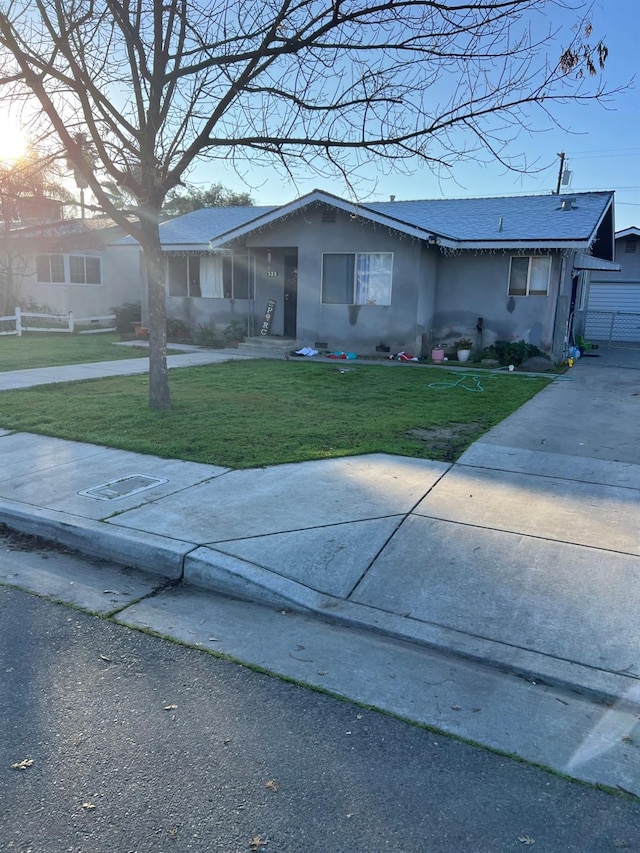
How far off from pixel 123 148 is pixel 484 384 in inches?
315

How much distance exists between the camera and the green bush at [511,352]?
1569 cm

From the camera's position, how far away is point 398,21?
6312 millimetres

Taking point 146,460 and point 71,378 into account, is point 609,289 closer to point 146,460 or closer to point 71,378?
point 71,378

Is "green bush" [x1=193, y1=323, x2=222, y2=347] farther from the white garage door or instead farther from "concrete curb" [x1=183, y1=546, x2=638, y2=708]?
the white garage door

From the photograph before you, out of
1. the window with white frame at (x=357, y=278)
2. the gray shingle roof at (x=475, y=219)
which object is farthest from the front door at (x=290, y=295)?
the window with white frame at (x=357, y=278)

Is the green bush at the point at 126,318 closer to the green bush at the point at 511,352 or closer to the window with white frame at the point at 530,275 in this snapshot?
the green bush at the point at 511,352

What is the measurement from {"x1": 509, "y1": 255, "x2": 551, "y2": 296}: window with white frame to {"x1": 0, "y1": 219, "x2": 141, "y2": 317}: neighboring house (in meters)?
16.5

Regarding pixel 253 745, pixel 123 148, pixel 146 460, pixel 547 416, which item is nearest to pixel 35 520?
pixel 146 460

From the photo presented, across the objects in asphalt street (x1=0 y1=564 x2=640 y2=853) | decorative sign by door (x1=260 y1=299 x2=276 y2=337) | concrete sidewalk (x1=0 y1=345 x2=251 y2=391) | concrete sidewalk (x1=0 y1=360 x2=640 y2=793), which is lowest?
asphalt street (x1=0 y1=564 x2=640 y2=853)

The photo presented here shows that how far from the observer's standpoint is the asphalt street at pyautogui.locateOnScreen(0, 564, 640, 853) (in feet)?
7.30

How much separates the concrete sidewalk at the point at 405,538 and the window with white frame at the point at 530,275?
9.88m

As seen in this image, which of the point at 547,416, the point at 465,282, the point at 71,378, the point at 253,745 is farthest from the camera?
the point at 465,282

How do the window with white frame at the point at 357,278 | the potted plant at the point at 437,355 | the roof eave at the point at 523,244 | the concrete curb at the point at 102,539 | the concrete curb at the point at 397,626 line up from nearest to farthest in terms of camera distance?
the concrete curb at the point at 397,626 → the concrete curb at the point at 102,539 → the roof eave at the point at 523,244 → the potted plant at the point at 437,355 → the window with white frame at the point at 357,278

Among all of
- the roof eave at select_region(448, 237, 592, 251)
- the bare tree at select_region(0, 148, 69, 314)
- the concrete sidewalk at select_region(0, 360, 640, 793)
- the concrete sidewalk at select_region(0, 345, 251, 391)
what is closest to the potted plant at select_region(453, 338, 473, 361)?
the roof eave at select_region(448, 237, 592, 251)
